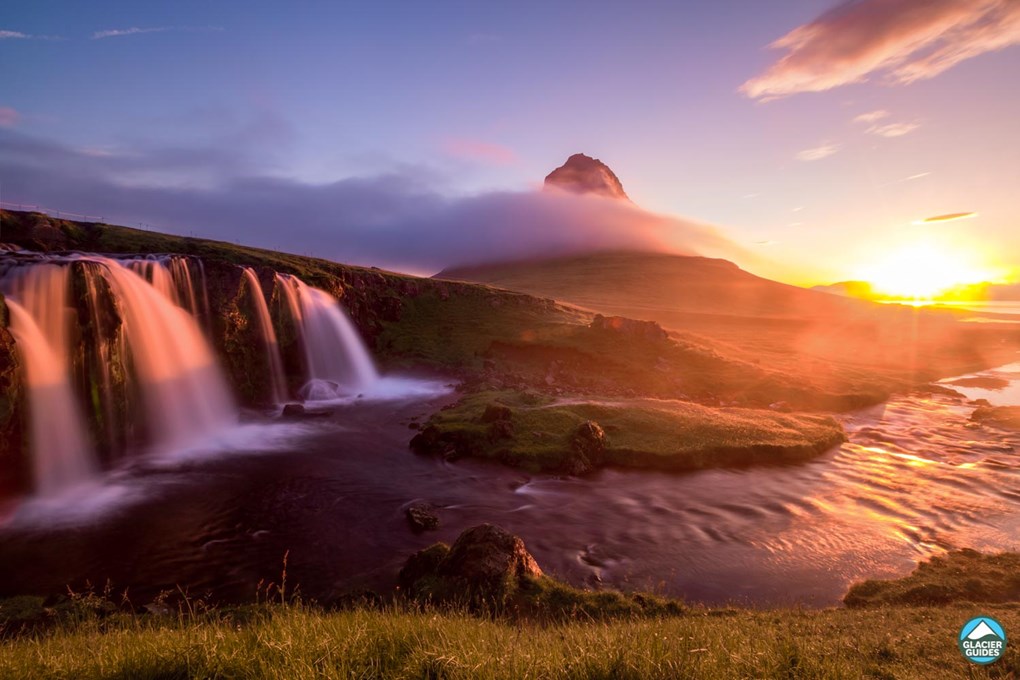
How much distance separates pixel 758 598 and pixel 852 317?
190m

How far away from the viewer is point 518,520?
830 inches

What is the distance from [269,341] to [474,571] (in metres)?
38.9

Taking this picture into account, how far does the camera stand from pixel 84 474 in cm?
2523

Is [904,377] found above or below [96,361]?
below

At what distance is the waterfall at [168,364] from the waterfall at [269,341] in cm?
524

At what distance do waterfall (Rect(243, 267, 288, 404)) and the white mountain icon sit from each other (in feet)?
149

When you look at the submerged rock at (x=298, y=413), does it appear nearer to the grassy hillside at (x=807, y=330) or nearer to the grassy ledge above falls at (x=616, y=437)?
the grassy ledge above falls at (x=616, y=437)

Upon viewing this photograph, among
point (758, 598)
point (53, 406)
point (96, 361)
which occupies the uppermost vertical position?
point (96, 361)

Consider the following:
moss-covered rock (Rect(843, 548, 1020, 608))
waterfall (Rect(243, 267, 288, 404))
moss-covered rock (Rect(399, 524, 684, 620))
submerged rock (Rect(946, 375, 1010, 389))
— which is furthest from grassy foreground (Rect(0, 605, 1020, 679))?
submerged rock (Rect(946, 375, 1010, 389))

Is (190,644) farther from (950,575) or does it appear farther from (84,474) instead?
(84,474)

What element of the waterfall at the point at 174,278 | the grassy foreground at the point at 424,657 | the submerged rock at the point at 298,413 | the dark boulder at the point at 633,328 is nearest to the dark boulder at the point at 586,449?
the grassy foreground at the point at 424,657

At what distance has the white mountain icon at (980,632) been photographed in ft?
29.5

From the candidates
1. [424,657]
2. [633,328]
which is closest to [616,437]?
[424,657]

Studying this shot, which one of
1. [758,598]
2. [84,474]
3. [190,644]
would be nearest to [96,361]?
[84,474]
